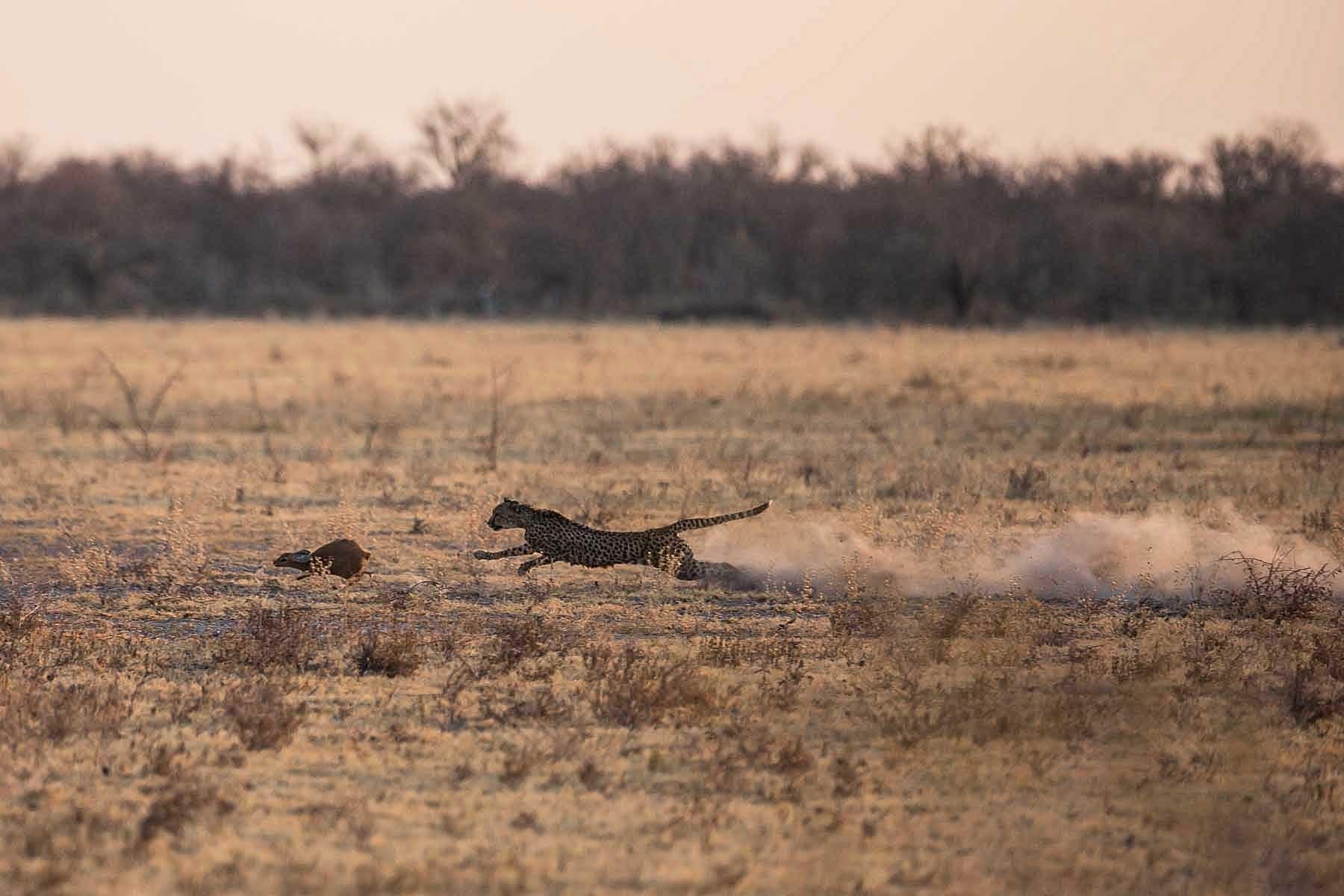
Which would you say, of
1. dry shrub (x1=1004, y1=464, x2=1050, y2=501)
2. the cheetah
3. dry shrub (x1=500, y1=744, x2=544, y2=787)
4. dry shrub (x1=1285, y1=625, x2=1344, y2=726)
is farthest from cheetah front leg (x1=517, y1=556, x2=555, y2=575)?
dry shrub (x1=1004, y1=464, x2=1050, y2=501)

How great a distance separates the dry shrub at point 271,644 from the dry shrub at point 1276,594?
4.69 metres

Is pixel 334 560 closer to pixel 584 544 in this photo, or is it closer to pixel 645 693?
pixel 584 544

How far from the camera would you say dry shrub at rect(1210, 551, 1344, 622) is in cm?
895

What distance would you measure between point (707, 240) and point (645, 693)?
5772cm

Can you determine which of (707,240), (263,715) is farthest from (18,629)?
(707,240)

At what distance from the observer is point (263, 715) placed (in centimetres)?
658

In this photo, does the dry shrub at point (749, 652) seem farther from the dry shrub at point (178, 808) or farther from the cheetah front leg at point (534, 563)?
the dry shrub at point (178, 808)

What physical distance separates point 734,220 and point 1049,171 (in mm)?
11878

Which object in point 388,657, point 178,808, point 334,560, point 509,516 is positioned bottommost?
Result: point 178,808

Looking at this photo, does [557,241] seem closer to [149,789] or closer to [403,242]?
[403,242]

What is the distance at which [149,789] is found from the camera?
5.92m

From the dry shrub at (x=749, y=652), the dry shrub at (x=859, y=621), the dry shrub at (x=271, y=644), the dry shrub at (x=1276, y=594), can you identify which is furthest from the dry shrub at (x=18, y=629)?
the dry shrub at (x=1276, y=594)

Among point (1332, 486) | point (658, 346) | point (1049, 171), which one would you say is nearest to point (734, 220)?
point (1049, 171)

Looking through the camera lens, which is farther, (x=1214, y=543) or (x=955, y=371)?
(x=955, y=371)
